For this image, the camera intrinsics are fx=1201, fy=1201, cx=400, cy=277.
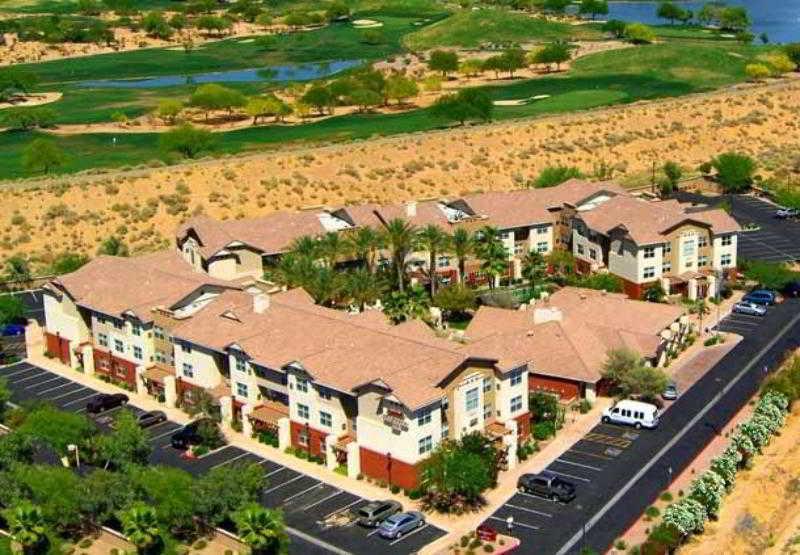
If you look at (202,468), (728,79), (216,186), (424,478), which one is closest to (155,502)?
(202,468)

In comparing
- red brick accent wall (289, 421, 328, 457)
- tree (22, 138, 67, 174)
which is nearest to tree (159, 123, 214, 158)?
tree (22, 138, 67, 174)

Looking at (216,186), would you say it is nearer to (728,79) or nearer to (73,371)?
(73,371)

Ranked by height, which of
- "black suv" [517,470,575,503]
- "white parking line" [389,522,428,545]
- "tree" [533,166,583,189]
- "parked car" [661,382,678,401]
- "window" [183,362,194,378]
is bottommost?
"parked car" [661,382,678,401]

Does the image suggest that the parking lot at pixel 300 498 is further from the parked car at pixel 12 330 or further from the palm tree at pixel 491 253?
the palm tree at pixel 491 253

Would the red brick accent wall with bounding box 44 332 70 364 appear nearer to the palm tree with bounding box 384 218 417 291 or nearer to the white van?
the palm tree with bounding box 384 218 417 291

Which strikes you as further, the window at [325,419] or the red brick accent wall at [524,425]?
the red brick accent wall at [524,425]

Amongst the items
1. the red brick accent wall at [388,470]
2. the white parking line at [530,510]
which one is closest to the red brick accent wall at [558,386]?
the white parking line at [530,510]

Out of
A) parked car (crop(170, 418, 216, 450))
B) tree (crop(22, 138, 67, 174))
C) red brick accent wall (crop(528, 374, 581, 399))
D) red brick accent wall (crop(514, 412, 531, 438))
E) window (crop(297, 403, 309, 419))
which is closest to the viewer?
window (crop(297, 403, 309, 419))
